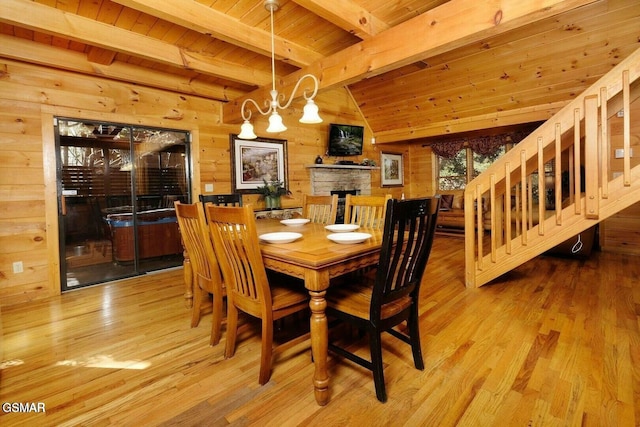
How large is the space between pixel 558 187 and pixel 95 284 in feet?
15.7

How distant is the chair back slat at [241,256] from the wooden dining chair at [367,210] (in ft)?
3.98

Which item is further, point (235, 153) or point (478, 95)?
point (478, 95)

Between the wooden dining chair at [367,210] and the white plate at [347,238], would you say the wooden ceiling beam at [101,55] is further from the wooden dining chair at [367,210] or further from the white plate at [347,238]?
the white plate at [347,238]

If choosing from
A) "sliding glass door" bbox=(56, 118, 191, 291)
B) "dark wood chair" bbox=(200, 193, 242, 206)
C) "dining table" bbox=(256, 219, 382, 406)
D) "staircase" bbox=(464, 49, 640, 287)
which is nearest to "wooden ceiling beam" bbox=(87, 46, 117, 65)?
"sliding glass door" bbox=(56, 118, 191, 291)

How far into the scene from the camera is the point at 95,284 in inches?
139

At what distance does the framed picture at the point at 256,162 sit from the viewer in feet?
15.1

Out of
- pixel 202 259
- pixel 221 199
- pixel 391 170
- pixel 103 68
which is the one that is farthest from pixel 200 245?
pixel 391 170

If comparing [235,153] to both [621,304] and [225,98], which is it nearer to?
[225,98]

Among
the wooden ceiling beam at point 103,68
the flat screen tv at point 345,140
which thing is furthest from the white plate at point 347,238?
the flat screen tv at point 345,140

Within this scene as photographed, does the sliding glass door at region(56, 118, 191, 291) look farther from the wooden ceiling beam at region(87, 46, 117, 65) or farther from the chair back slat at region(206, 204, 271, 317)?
the chair back slat at region(206, 204, 271, 317)

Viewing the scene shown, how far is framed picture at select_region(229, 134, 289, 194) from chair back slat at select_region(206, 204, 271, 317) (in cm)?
295

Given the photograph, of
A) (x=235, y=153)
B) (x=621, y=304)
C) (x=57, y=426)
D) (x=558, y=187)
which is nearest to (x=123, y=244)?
(x=235, y=153)

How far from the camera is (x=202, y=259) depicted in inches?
85.7

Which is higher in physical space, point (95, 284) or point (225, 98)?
point (225, 98)
